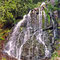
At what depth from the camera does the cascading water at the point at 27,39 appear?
4195mm

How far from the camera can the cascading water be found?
13.8 feet

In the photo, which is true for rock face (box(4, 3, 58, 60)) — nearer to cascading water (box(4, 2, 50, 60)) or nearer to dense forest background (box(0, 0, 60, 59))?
cascading water (box(4, 2, 50, 60))

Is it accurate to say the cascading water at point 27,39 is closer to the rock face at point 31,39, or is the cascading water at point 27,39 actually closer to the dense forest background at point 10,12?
the rock face at point 31,39

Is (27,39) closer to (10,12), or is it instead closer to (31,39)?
(31,39)

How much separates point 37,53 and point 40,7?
6.30ft

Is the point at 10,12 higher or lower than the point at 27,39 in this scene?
higher

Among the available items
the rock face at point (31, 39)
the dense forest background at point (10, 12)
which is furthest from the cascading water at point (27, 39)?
the dense forest background at point (10, 12)

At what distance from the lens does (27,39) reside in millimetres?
4379

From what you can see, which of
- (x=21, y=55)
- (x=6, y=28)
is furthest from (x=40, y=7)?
(x=21, y=55)

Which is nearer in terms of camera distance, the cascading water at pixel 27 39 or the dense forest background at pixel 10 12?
the cascading water at pixel 27 39

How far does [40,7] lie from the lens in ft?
15.8

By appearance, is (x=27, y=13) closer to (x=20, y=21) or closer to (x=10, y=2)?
(x=20, y=21)

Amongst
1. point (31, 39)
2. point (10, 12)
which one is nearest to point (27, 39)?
point (31, 39)

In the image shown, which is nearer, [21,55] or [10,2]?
[21,55]
